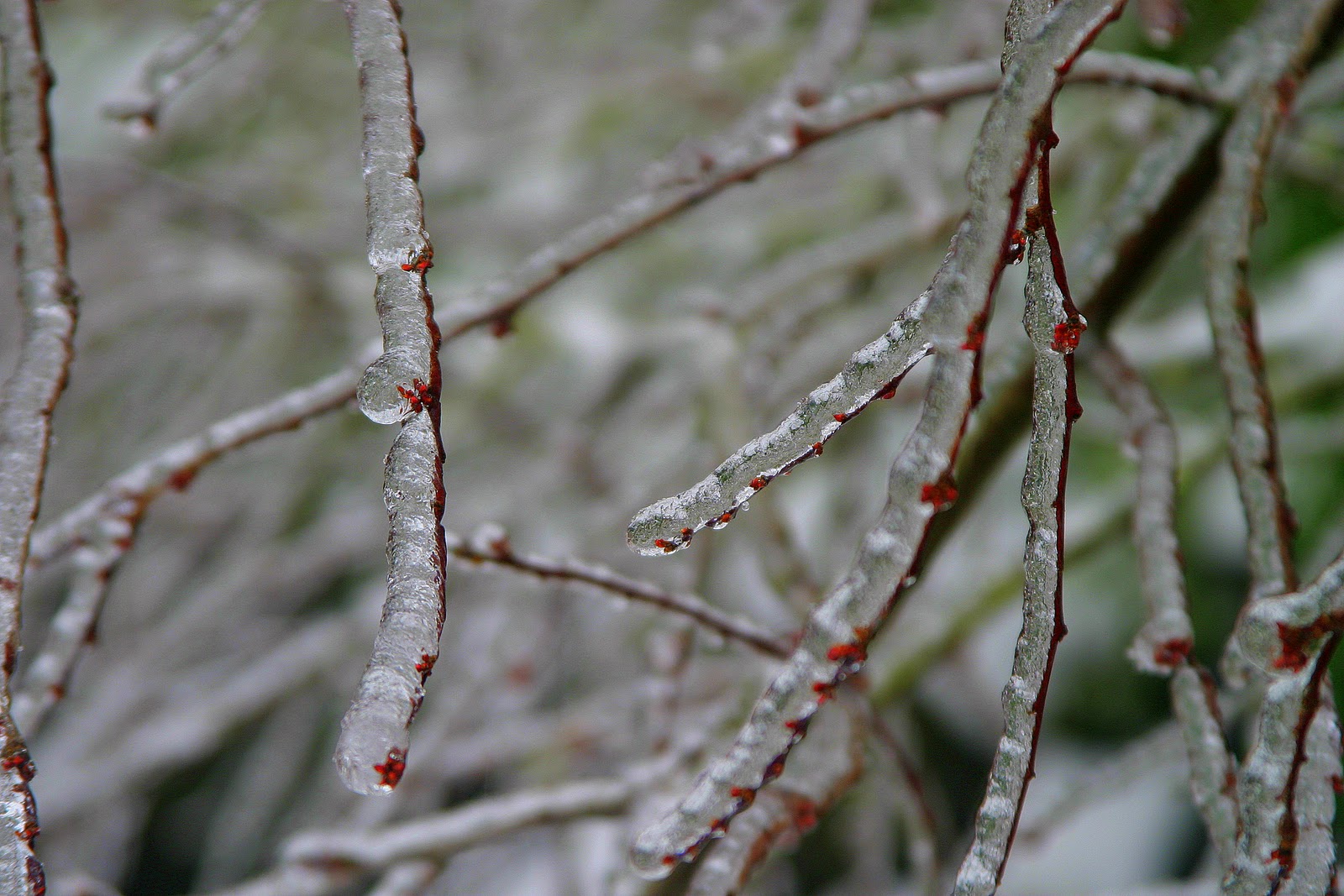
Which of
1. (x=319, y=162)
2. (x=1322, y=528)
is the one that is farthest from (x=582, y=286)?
(x=1322, y=528)

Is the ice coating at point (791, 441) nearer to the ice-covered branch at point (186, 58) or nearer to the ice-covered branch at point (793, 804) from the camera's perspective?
the ice-covered branch at point (793, 804)

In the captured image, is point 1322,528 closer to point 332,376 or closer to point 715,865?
point 715,865

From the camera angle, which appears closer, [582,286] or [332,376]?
[332,376]

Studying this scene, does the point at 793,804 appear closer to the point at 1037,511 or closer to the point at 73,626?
the point at 1037,511

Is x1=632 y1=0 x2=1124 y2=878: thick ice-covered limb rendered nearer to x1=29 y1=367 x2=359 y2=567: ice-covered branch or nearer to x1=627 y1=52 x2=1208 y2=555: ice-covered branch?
x1=627 y1=52 x2=1208 y2=555: ice-covered branch

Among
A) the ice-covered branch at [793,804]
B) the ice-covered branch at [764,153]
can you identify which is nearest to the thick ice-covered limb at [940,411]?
the ice-covered branch at [793,804]

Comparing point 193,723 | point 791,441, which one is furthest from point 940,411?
point 193,723

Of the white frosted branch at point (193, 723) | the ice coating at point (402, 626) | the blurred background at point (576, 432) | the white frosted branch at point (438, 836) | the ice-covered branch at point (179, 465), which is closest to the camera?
the ice coating at point (402, 626)

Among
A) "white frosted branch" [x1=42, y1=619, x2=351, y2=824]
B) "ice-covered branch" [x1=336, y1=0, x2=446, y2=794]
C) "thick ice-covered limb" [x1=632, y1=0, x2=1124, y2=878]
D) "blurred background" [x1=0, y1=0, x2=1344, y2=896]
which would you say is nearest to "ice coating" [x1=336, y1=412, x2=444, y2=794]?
"ice-covered branch" [x1=336, y1=0, x2=446, y2=794]
